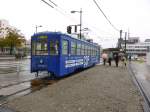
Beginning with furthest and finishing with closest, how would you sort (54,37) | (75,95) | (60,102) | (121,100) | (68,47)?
1. (68,47)
2. (54,37)
3. (75,95)
4. (121,100)
5. (60,102)

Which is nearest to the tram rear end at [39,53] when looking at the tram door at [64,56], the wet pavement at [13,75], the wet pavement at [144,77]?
the tram door at [64,56]

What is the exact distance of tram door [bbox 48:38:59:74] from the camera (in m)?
16.7

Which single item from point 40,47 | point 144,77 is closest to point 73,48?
point 40,47

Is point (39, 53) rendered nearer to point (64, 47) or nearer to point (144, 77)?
point (64, 47)

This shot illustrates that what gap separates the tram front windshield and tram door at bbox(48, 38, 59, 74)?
412 mm

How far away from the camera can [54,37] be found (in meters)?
16.8

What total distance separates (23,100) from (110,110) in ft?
10.3

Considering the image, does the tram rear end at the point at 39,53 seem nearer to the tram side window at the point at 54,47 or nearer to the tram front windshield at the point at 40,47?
the tram front windshield at the point at 40,47

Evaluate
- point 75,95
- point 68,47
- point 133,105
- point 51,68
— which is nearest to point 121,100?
point 133,105

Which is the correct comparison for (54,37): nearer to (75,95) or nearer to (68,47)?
(68,47)

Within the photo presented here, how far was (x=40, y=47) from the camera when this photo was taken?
17406mm

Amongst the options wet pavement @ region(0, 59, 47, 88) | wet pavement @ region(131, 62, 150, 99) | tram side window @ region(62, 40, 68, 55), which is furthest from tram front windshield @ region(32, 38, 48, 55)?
wet pavement @ region(131, 62, 150, 99)

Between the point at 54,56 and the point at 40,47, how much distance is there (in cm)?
123

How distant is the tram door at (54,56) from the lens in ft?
54.9
